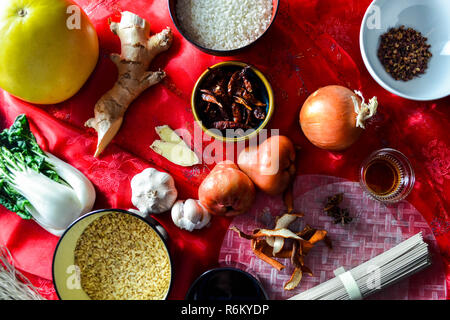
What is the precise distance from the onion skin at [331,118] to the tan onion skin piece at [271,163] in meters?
0.09

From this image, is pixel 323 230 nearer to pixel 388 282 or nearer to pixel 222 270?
pixel 388 282

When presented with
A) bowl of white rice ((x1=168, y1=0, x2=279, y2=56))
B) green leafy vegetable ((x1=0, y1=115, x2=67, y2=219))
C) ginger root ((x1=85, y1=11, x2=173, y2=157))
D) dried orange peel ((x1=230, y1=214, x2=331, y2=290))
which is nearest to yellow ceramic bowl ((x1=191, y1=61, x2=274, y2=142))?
bowl of white rice ((x1=168, y1=0, x2=279, y2=56))

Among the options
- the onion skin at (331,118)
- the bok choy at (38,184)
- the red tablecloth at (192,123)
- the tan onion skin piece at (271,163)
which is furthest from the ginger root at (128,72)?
the onion skin at (331,118)

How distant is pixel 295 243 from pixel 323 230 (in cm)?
12

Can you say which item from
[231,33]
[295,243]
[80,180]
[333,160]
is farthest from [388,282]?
[80,180]

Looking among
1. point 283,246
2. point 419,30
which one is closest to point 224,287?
point 283,246

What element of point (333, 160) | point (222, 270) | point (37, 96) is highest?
point (37, 96)

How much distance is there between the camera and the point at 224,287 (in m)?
1.17

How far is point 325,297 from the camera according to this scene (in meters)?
1.16

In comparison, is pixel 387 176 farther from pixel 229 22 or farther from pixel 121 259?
pixel 121 259

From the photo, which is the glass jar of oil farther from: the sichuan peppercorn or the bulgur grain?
the bulgur grain

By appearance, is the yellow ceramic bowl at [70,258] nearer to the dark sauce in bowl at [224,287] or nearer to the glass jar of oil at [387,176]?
the dark sauce in bowl at [224,287]

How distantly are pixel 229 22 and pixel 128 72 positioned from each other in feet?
1.17

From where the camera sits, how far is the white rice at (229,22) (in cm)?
114
